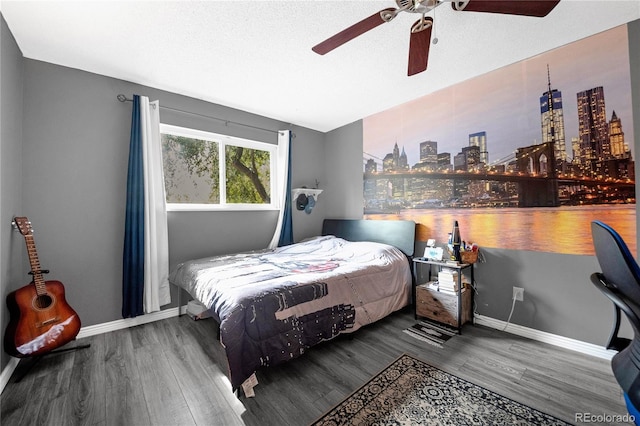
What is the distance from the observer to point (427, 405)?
1509mm

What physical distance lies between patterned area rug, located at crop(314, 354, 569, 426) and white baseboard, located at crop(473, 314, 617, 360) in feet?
3.47

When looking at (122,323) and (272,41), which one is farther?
(122,323)

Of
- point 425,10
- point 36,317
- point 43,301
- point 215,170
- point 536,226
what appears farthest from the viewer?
point 215,170

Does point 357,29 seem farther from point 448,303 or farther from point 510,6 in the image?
point 448,303

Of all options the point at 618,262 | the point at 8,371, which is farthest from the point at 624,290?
the point at 8,371

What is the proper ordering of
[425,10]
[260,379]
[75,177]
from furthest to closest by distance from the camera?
[75,177], [260,379], [425,10]

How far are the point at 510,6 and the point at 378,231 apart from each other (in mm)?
2473

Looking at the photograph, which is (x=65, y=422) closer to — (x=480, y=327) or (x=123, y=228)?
(x=123, y=228)

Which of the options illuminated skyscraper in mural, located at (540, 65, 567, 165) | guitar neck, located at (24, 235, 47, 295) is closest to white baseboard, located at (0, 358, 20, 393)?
guitar neck, located at (24, 235, 47, 295)

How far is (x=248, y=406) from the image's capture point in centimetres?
153

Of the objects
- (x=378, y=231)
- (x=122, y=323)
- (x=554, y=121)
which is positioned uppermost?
(x=554, y=121)

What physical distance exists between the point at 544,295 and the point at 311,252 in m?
2.35

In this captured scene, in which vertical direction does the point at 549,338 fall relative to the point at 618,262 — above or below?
below

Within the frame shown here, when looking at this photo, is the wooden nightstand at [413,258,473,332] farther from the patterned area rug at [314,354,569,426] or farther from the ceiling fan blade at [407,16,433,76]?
the ceiling fan blade at [407,16,433,76]
